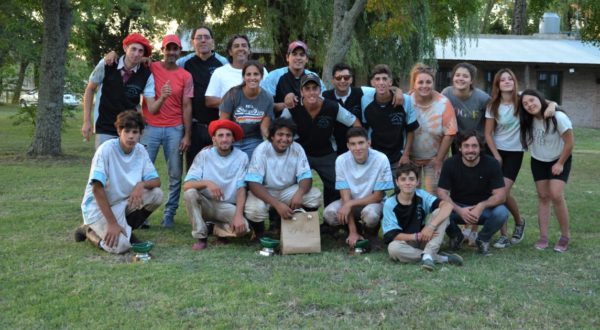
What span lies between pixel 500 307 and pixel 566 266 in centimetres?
151

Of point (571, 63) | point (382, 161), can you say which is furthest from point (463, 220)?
point (571, 63)

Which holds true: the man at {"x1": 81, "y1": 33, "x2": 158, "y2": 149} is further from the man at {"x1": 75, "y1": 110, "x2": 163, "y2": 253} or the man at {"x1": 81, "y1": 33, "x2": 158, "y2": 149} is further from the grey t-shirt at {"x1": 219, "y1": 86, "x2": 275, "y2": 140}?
the grey t-shirt at {"x1": 219, "y1": 86, "x2": 275, "y2": 140}

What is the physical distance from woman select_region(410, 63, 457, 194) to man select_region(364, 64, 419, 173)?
9 cm

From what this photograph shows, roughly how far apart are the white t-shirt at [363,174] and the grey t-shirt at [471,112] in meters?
0.93

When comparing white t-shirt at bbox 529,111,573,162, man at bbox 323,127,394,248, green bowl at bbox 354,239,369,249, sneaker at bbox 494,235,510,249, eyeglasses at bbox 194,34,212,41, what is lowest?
sneaker at bbox 494,235,510,249

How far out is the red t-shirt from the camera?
6801 mm

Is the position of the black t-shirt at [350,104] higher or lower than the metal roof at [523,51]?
lower

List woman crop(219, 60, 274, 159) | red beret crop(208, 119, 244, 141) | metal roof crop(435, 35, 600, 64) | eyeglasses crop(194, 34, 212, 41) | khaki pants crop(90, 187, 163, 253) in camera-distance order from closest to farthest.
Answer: khaki pants crop(90, 187, 163, 253) → red beret crop(208, 119, 244, 141) → woman crop(219, 60, 274, 159) → eyeglasses crop(194, 34, 212, 41) → metal roof crop(435, 35, 600, 64)

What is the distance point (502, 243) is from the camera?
20.7 ft

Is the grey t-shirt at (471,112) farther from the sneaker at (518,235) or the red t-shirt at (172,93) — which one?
the red t-shirt at (172,93)

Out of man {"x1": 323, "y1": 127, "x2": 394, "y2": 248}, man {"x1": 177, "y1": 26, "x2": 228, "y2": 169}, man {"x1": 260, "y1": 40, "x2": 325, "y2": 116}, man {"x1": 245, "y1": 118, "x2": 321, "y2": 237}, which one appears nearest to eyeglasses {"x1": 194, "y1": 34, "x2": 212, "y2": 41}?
man {"x1": 177, "y1": 26, "x2": 228, "y2": 169}

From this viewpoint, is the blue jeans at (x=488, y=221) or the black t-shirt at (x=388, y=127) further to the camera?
the black t-shirt at (x=388, y=127)

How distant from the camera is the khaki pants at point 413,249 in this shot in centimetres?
549

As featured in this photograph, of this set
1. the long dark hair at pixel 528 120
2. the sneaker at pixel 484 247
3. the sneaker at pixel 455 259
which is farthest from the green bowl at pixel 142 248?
the long dark hair at pixel 528 120
